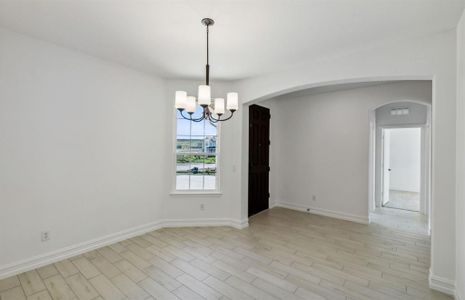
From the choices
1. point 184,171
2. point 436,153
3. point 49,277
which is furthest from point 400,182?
point 49,277

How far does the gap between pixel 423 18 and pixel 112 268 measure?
439 cm

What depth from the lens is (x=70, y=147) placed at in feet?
9.62

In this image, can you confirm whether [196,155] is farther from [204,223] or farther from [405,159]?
[405,159]

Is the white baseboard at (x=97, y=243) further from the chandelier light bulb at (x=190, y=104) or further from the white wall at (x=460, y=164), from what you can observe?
the white wall at (x=460, y=164)

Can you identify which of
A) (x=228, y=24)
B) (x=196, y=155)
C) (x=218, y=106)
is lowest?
(x=196, y=155)

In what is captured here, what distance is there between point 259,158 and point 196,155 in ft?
5.34

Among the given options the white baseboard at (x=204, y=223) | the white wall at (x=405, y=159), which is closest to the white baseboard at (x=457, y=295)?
the white baseboard at (x=204, y=223)

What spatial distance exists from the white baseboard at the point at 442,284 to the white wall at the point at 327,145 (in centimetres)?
217

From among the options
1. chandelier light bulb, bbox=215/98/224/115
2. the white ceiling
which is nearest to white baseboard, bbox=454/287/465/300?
the white ceiling

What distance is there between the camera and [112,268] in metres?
2.66

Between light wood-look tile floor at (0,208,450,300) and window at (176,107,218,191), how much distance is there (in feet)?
2.90

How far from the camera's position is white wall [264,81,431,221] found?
442 centimetres

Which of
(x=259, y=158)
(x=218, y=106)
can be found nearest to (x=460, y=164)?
(x=218, y=106)

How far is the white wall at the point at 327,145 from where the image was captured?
4.42m
